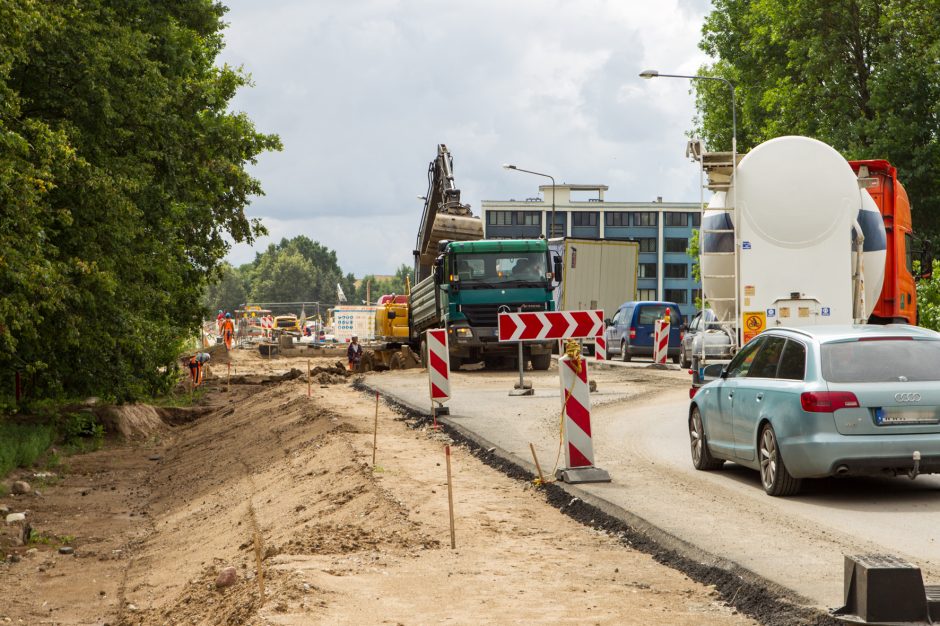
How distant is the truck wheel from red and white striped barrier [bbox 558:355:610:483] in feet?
65.2

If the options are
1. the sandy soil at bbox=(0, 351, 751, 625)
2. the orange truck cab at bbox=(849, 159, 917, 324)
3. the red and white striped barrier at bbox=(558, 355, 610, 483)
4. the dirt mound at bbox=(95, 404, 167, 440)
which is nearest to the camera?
the sandy soil at bbox=(0, 351, 751, 625)

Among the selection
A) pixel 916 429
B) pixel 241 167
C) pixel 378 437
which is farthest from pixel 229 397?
pixel 916 429

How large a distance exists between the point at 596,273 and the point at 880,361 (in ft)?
111

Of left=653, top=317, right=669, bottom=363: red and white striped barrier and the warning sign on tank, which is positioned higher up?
the warning sign on tank

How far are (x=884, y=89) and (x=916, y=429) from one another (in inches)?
1188

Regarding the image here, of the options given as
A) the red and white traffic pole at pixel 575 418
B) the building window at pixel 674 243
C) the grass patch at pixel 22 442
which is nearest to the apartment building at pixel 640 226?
the building window at pixel 674 243

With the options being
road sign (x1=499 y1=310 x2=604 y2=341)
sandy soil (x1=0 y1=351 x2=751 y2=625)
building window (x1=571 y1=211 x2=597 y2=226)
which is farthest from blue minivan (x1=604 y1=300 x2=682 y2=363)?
building window (x1=571 y1=211 x2=597 y2=226)

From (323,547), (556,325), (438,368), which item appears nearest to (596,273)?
(438,368)

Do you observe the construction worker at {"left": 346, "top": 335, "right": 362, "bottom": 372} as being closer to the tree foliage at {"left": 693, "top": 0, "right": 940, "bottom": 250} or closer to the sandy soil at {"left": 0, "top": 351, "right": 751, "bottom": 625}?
the tree foliage at {"left": 693, "top": 0, "right": 940, "bottom": 250}

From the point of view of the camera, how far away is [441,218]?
3459 cm

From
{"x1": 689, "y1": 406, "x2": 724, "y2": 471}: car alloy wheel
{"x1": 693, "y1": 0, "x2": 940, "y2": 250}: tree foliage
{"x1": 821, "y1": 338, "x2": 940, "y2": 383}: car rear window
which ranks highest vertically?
{"x1": 693, "y1": 0, "x2": 940, "y2": 250}: tree foliage

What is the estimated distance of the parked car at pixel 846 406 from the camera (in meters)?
9.93

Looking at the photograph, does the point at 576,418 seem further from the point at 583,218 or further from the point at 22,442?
the point at 583,218

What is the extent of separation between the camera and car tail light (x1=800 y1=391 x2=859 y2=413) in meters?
9.95
